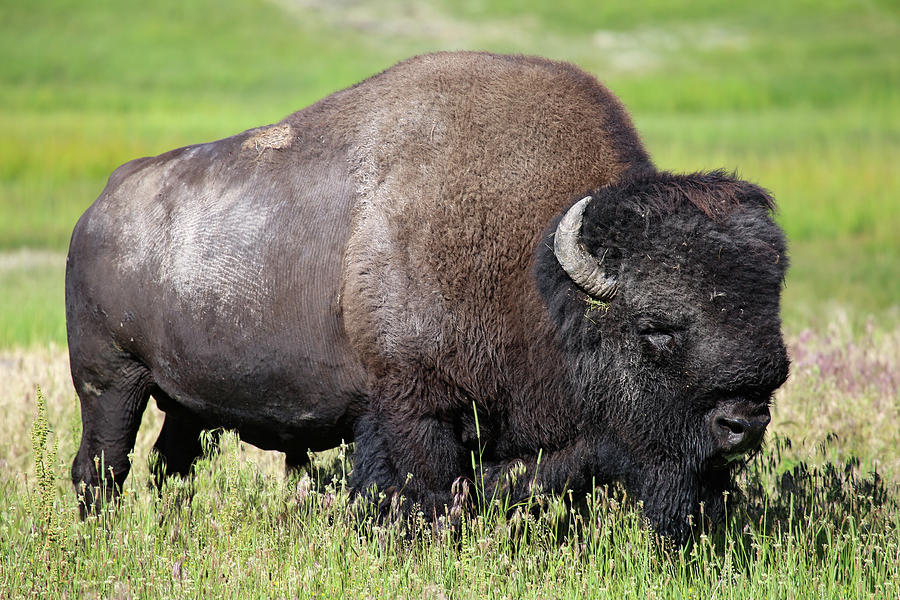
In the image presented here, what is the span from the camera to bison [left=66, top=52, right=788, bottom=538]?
3883 mm

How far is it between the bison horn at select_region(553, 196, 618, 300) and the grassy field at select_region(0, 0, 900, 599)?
107cm

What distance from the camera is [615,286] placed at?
12.9ft

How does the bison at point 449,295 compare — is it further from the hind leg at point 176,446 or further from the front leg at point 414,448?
the hind leg at point 176,446

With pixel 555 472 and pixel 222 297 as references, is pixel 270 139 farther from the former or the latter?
pixel 555 472

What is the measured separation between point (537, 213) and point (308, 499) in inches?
70.2

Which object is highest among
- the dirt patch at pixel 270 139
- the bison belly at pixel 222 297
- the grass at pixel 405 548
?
the dirt patch at pixel 270 139

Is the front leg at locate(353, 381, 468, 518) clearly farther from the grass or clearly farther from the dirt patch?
the dirt patch

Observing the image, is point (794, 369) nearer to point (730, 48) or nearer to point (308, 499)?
point (308, 499)

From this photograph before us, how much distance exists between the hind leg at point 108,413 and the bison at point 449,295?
0.01 meters

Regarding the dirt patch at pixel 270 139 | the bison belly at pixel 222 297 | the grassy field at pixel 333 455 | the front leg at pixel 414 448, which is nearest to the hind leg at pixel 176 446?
the grassy field at pixel 333 455

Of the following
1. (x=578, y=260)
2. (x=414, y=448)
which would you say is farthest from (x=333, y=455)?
(x=578, y=260)

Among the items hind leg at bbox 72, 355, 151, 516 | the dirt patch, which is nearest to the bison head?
Result: the dirt patch

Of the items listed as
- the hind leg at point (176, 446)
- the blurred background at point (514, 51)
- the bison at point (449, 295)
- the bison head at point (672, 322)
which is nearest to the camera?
the bison head at point (672, 322)

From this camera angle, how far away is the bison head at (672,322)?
375 centimetres
